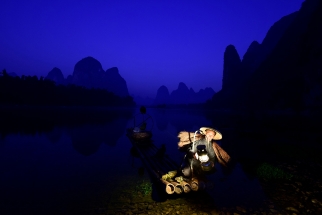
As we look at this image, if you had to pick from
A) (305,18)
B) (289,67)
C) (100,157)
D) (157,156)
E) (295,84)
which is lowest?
(100,157)

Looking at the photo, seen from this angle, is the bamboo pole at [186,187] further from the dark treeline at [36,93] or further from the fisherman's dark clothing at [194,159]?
the dark treeline at [36,93]

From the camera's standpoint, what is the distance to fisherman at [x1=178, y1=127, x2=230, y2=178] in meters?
5.88

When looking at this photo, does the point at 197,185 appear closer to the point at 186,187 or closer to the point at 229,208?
the point at 186,187

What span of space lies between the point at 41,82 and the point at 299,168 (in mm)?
99108

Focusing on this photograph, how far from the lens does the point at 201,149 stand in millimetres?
5949

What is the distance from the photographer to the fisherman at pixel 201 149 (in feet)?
19.3

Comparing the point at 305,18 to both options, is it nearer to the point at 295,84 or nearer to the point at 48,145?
the point at 295,84

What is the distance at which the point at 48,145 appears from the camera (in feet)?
60.5

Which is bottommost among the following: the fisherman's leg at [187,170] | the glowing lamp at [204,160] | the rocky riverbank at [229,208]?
the rocky riverbank at [229,208]

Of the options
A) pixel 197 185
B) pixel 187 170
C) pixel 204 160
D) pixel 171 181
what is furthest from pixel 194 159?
pixel 171 181

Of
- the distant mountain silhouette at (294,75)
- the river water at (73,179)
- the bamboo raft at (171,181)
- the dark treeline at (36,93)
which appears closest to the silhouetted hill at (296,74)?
the distant mountain silhouette at (294,75)

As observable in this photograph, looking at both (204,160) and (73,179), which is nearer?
(204,160)

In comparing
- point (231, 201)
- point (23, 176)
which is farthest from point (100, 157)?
point (231, 201)

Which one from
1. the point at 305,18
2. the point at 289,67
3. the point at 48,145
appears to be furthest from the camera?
the point at 305,18
